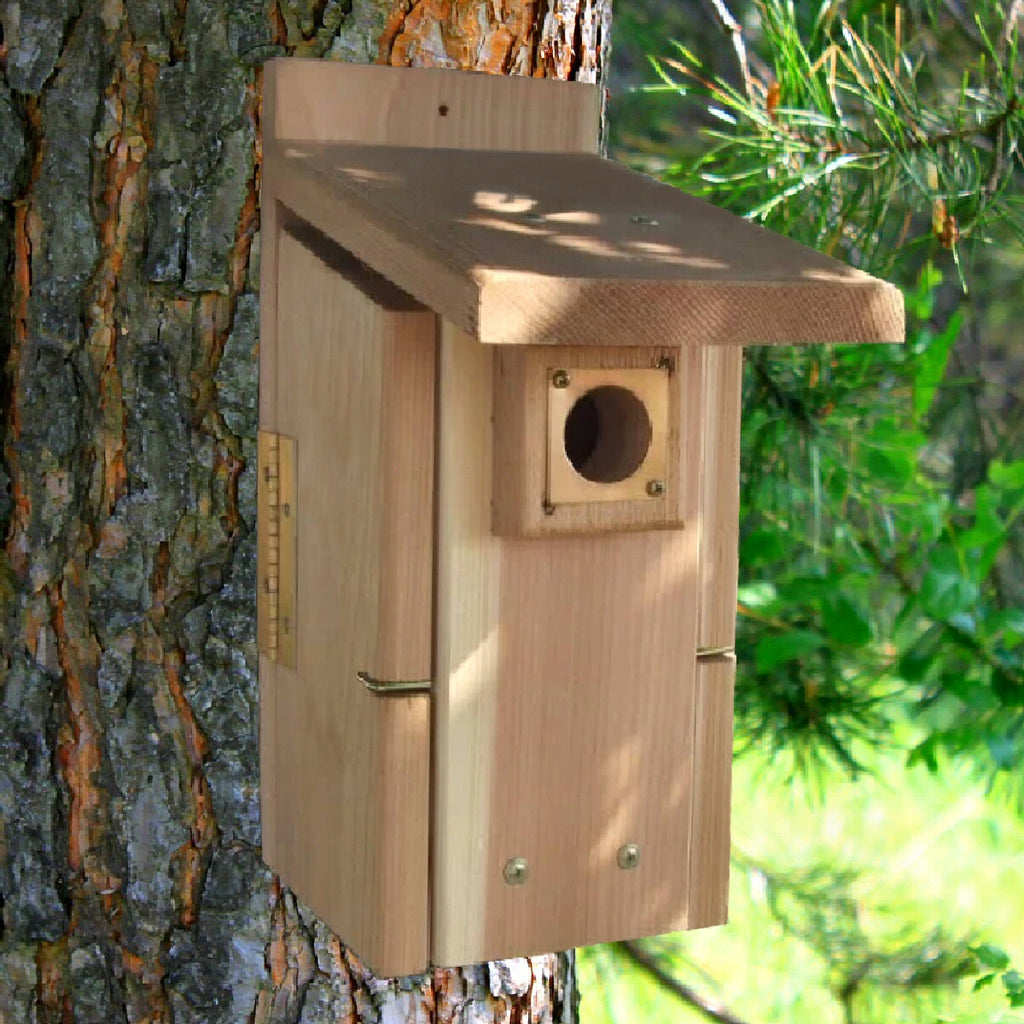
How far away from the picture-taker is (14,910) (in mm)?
1591

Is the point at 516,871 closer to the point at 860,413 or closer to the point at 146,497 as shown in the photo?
the point at 146,497

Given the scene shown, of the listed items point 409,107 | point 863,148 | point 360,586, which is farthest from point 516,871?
point 863,148

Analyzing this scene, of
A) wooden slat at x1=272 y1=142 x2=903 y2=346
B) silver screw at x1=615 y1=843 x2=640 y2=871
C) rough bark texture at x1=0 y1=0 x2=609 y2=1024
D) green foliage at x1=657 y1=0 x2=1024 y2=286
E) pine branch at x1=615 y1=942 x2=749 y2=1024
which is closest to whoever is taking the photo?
wooden slat at x1=272 y1=142 x2=903 y2=346

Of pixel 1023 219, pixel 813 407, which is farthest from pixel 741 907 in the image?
pixel 1023 219

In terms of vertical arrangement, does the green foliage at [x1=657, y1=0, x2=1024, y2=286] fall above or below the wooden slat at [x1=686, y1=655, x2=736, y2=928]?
above

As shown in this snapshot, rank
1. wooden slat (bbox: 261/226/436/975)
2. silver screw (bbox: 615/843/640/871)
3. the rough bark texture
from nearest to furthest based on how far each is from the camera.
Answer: wooden slat (bbox: 261/226/436/975), silver screw (bbox: 615/843/640/871), the rough bark texture

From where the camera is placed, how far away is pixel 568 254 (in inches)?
46.5

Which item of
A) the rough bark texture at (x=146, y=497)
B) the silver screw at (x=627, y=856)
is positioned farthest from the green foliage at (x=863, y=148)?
the silver screw at (x=627, y=856)

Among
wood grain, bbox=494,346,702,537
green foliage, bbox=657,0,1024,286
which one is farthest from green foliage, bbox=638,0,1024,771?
wood grain, bbox=494,346,702,537

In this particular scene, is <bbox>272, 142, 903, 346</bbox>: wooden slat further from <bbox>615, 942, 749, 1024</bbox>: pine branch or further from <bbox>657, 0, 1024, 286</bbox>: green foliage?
<bbox>615, 942, 749, 1024</bbox>: pine branch

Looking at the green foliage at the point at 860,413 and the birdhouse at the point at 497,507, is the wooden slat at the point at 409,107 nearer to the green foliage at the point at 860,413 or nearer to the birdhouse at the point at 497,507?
the birdhouse at the point at 497,507

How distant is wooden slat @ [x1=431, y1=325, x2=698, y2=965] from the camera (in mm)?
1254

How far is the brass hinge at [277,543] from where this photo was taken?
1.42 metres

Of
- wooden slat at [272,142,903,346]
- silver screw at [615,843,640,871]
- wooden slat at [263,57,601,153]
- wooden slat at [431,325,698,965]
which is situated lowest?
silver screw at [615,843,640,871]
